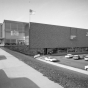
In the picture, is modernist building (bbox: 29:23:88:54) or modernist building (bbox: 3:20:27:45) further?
modernist building (bbox: 29:23:88:54)

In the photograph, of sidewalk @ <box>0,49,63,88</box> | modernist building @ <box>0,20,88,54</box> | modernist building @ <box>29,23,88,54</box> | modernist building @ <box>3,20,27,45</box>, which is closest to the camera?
sidewalk @ <box>0,49,63,88</box>

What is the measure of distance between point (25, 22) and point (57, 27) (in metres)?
14.5

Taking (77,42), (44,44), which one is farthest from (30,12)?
(77,42)

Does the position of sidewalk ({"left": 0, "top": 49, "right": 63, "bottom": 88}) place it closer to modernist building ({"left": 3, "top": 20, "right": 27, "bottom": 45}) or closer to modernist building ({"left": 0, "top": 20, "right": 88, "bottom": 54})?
modernist building ({"left": 3, "top": 20, "right": 27, "bottom": 45})

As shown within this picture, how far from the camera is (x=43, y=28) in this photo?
124 feet

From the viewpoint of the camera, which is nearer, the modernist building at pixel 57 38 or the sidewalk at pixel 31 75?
the sidewalk at pixel 31 75

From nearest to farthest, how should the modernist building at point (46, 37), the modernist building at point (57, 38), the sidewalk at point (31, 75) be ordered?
1. the sidewalk at point (31, 75)
2. the modernist building at point (46, 37)
3. the modernist building at point (57, 38)

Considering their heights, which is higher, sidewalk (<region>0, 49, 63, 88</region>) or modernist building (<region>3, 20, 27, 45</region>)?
modernist building (<region>3, 20, 27, 45</region>)

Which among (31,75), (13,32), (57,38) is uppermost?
(13,32)

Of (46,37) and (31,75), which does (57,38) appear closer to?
(46,37)

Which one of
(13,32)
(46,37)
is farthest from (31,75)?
(46,37)

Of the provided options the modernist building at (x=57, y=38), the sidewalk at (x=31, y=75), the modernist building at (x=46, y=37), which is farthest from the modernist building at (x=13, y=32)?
the sidewalk at (x=31, y=75)

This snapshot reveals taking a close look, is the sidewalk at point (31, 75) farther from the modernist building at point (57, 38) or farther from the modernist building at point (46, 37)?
the modernist building at point (57, 38)

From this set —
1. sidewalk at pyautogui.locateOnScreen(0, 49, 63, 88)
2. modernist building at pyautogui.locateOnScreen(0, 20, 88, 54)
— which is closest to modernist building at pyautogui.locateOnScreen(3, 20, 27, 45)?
modernist building at pyautogui.locateOnScreen(0, 20, 88, 54)
